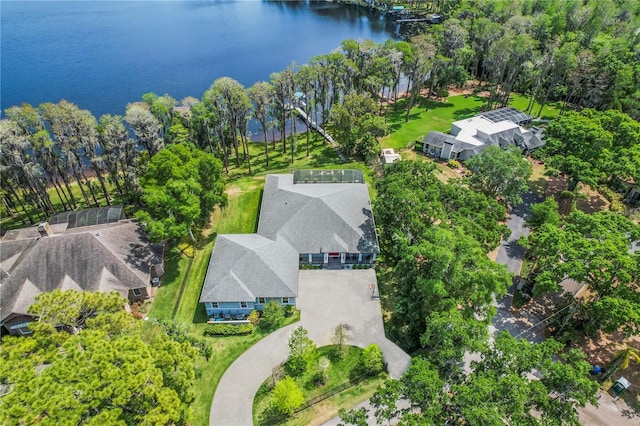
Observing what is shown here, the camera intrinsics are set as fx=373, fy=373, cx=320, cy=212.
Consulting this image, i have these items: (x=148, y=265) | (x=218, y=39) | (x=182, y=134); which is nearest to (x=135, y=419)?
(x=148, y=265)

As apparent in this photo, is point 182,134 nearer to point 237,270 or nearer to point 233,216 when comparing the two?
point 233,216

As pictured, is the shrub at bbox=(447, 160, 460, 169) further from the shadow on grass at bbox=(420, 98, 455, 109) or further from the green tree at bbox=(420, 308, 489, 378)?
the green tree at bbox=(420, 308, 489, 378)

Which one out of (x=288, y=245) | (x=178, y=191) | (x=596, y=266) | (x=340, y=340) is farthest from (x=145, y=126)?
(x=596, y=266)

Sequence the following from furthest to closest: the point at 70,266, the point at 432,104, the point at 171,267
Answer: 1. the point at 432,104
2. the point at 171,267
3. the point at 70,266

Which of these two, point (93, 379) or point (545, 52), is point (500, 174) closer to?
point (93, 379)

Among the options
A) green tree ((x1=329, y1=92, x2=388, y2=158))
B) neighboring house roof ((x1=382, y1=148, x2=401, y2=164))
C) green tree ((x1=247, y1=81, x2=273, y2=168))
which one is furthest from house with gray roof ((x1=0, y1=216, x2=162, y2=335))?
neighboring house roof ((x1=382, y1=148, x2=401, y2=164))

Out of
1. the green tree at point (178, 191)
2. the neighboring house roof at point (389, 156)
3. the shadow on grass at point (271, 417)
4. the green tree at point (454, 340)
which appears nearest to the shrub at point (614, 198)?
the neighboring house roof at point (389, 156)

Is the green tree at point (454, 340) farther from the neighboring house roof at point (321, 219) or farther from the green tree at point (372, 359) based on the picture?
the neighboring house roof at point (321, 219)
